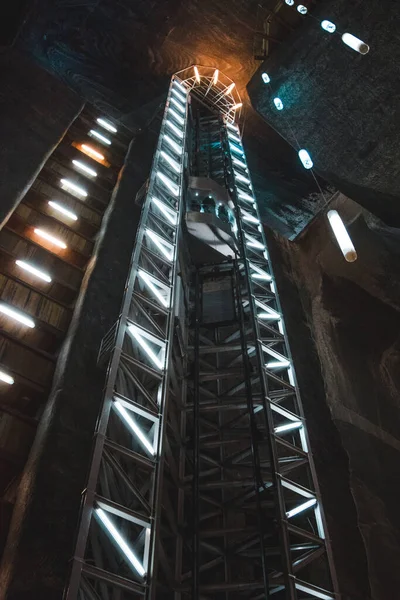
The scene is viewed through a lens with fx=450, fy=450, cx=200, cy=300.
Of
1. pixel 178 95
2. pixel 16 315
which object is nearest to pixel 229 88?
pixel 178 95

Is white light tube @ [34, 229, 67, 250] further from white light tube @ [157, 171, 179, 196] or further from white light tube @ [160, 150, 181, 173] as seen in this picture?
white light tube @ [160, 150, 181, 173]

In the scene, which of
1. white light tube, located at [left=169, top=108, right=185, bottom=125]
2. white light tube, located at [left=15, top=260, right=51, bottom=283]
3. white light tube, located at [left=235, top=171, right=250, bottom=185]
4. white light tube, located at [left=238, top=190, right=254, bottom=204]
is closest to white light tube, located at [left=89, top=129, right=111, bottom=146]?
white light tube, located at [left=169, top=108, right=185, bottom=125]

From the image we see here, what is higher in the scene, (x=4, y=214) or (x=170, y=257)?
(x=4, y=214)

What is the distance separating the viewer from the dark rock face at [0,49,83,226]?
12586mm

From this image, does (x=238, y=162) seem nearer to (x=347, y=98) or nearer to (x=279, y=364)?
(x=347, y=98)

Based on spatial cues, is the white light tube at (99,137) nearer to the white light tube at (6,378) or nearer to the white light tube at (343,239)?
the white light tube at (6,378)

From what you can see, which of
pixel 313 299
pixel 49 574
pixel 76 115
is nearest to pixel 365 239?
pixel 313 299

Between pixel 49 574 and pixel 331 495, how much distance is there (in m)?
6.92

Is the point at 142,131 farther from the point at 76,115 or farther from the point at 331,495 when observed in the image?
the point at 331,495

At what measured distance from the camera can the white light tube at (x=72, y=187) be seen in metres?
14.5

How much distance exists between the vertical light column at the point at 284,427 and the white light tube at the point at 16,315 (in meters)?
5.07

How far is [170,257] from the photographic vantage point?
10570 millimetres

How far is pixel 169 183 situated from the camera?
12938 millimetres

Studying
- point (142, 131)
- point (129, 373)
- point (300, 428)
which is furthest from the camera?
point (142, 131)
